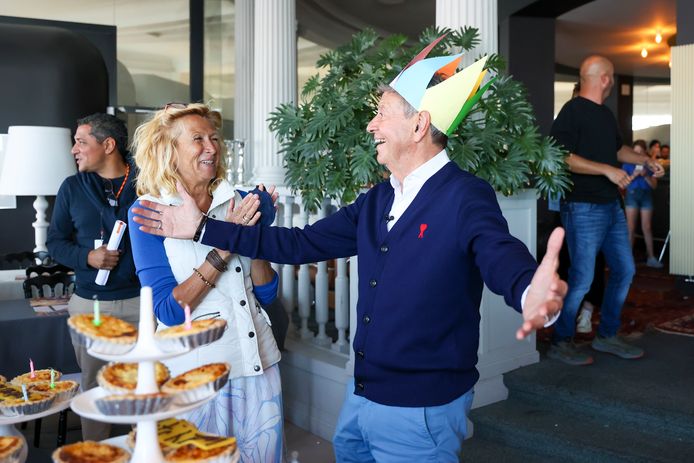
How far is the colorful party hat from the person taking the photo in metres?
1.75

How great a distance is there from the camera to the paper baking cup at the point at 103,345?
1239mm

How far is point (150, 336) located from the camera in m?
1.29

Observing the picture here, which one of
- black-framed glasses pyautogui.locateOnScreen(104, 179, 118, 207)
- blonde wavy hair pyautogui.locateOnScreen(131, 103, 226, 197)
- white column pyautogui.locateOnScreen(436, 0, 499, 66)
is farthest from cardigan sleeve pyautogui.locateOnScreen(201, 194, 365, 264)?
white column pyautogui.locateOnScreen(436, 0, 499, 66)

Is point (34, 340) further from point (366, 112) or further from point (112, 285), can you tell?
point (366, 112)

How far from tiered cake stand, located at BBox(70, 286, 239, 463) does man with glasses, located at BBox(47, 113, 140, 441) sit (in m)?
1.83

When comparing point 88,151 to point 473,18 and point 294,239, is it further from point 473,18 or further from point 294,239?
point 473,18

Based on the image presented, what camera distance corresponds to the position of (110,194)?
3229 mm

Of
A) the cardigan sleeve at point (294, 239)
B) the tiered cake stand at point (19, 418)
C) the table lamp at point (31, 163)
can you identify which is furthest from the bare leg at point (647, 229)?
the tiered cake stand at point (19, 418)

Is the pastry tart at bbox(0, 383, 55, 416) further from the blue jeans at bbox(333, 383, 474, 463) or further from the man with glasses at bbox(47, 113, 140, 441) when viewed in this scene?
the man with glasses at bbox(47, 113, 140, 441)

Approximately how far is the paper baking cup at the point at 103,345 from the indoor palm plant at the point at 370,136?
7.25ft

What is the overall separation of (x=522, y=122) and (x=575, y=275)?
0.97 metres

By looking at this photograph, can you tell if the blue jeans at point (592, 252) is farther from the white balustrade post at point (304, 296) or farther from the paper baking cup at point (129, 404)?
the paper baking cup at point (129, 404)

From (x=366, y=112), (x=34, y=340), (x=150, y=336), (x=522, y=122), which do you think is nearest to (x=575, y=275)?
(x=522, y=122)

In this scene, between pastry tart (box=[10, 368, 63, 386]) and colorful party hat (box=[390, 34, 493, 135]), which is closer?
colorful party hat (box=[390, 34, 493, 135])
